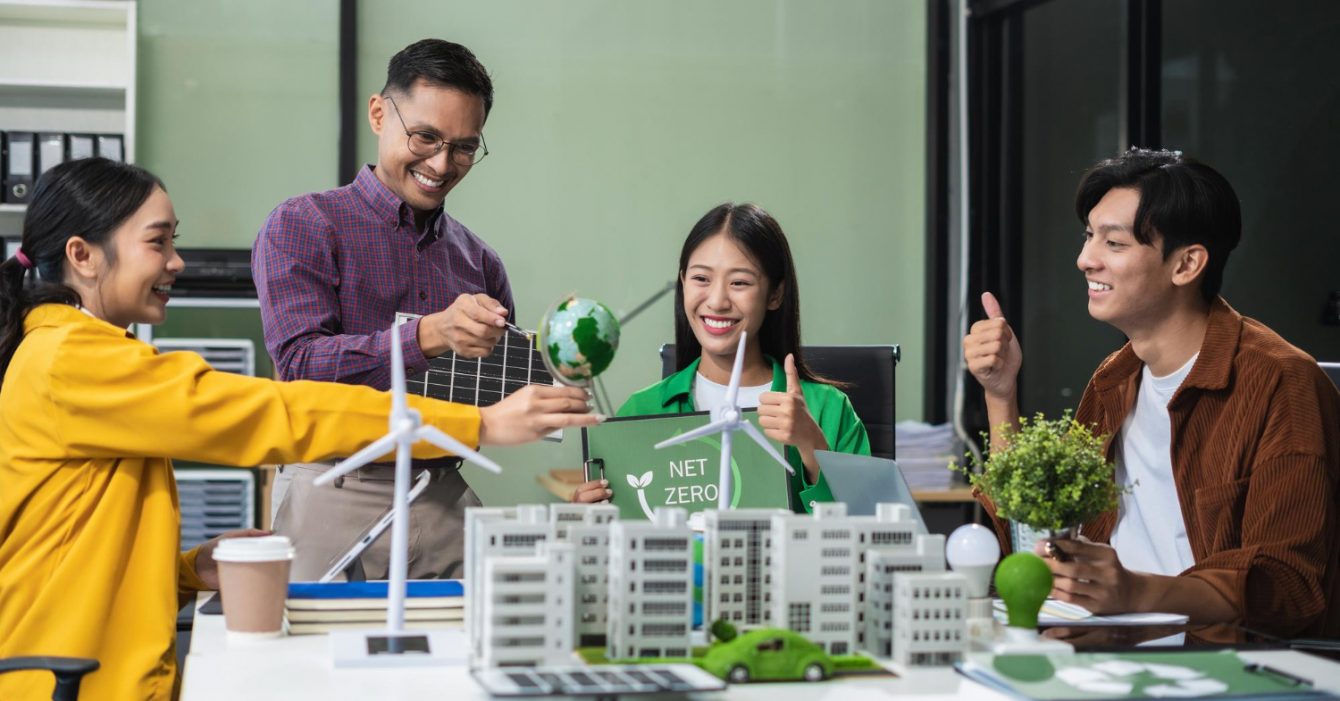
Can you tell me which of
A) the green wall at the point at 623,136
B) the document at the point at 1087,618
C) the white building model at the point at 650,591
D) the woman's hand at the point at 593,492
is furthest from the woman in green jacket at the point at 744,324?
the green wall at the point at 623,136

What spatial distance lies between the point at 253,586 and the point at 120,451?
0.38 m

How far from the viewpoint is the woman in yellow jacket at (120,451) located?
1.90m

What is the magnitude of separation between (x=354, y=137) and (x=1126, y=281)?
3.14 metres

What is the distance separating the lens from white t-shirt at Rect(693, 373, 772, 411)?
2.64m

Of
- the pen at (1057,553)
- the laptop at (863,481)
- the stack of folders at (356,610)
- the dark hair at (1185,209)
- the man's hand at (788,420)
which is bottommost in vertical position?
A: the stack of folders at (356,610)

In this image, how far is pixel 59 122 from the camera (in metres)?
4.61

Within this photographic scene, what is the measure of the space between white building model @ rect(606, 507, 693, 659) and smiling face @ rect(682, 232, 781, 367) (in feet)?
3.55

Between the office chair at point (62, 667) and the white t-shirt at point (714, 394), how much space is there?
4.16 feet

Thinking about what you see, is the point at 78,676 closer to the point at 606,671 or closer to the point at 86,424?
the point at 86,424

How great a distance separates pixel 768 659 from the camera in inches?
59.3

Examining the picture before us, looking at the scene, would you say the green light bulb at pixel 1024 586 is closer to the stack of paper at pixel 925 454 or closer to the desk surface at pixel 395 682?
the desk surface at pixel 395 682

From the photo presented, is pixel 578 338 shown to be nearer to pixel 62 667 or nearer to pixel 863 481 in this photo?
pixel 863 481

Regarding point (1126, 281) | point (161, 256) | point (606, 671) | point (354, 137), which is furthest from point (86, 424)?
point (354, 137)

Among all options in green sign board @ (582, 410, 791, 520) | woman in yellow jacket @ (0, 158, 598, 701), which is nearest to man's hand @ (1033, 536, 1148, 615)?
green sign board @ (582, 410, 791, 520)
